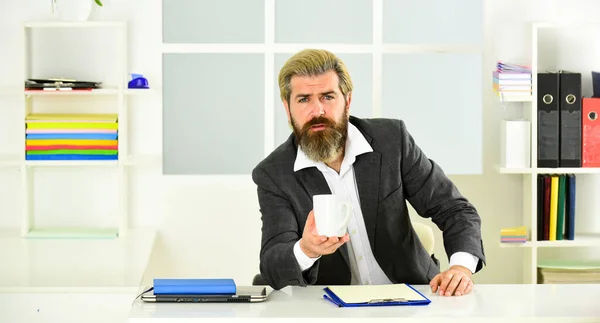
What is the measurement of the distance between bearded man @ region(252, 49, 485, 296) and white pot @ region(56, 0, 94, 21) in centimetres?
166

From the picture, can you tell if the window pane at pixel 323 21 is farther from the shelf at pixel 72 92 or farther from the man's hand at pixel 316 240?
the man's hand at pixel 316 240

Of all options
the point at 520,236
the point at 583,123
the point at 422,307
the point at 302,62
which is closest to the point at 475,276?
the point at 520,236

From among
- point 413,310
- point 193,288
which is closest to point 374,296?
point 413,310

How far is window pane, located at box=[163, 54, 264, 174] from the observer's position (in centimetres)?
457

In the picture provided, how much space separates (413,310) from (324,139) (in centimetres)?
84

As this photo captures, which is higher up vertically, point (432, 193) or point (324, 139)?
point (324, 139)

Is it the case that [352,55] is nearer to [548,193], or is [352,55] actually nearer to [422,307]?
[548,193]

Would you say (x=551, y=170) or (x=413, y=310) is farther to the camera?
(x=551, y=170)

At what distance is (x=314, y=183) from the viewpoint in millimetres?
2895

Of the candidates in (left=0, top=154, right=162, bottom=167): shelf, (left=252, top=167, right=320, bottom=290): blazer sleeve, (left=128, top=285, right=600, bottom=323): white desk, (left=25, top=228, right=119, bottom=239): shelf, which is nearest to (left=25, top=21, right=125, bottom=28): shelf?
(left=0, top=154, right=162, bottom=167): shelf

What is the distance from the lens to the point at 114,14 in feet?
14.8

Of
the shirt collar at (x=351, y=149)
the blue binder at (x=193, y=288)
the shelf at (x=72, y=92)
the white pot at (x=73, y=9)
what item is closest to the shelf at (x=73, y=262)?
the shelf at (x=72, y=92)

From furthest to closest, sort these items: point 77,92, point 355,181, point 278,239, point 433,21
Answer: point 433,21 → point 77,92 → point 355,181 → point 278,239

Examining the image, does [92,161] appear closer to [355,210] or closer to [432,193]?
[355,210]
